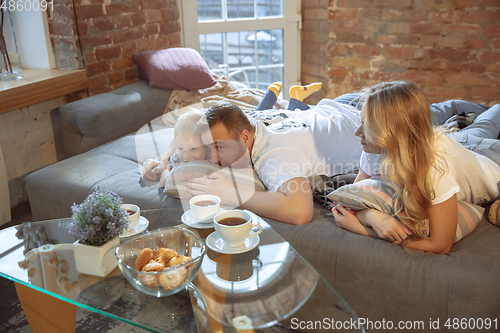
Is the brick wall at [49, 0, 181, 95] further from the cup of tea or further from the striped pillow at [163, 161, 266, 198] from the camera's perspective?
the cup of tea

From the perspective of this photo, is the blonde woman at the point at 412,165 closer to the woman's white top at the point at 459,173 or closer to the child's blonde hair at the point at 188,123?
the woman's white top at the point at 459,173

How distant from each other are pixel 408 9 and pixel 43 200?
2801 millimetres

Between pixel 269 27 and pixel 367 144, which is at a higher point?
pixel 269 27

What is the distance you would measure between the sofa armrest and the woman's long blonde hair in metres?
1.50

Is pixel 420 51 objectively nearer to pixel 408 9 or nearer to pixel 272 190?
pixel 408 9

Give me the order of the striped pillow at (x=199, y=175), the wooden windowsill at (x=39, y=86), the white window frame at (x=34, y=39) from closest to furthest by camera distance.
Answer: the striped pillow at (x=199, y=175), the wooden windowsill at (x=39, y=86), the white window frame at (x=34, y=39)

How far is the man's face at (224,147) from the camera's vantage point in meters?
1.51

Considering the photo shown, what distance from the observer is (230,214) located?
1.15 metres

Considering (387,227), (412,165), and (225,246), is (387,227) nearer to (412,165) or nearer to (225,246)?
(412,165)

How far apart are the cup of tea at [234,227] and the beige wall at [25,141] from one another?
1692 mm

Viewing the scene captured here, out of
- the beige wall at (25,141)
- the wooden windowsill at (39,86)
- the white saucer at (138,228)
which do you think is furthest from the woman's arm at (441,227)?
the beige wall at (25,141)

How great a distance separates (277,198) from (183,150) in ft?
1.52

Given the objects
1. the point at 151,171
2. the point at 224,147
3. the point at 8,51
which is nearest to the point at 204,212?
the point at 224,147

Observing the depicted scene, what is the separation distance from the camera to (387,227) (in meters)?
1.27
